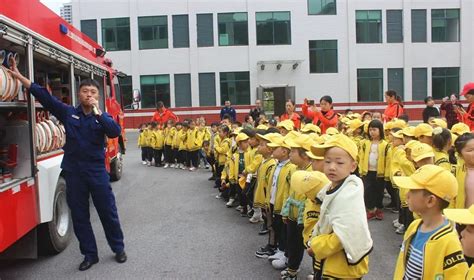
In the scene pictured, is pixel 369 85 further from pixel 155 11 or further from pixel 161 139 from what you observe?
pixel 161 139

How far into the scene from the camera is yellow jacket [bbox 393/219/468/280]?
2.37m

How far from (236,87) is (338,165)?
23.8m

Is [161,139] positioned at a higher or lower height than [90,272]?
higher

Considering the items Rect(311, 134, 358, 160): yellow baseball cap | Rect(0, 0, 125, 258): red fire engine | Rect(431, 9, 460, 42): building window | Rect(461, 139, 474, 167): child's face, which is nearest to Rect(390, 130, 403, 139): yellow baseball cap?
Rect(461, 139, 474, 167): child's face

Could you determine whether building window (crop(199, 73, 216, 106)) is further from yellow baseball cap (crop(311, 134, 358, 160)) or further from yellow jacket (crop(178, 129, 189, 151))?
yellow baseball cap (crop(311, 134, 358, 160))

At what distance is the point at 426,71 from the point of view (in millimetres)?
27281

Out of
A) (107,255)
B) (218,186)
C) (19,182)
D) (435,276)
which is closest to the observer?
(435,276)

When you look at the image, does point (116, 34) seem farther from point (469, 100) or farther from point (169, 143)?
point (469, 100)

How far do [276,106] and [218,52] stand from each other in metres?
4.72

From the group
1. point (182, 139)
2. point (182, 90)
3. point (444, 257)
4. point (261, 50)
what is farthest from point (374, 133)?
point (182, 90)

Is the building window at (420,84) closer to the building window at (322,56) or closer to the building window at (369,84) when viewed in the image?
the building window at (369,84)

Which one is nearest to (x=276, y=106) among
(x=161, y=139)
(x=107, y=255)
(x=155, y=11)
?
(x=155, y=11)

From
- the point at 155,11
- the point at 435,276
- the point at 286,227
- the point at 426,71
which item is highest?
the point at 155,11

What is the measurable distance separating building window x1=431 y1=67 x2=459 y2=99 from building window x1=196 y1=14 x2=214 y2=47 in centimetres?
1388
